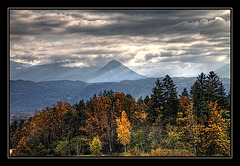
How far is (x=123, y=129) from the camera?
1677 cm

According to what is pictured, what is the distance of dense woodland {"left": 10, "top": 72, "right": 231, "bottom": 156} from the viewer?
14.7m

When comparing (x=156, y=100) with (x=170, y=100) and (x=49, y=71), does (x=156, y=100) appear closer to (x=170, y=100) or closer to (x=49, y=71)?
(x=170, y=100)

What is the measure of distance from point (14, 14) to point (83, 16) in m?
4.11

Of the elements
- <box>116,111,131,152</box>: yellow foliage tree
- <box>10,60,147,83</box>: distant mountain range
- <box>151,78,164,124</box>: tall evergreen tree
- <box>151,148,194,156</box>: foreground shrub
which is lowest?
<box>151,148,194,156</box>: foreground shrub

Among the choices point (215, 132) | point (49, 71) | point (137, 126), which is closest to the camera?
point (215, 132)

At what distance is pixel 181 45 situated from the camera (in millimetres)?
16500

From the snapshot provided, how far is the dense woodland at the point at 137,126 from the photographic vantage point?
578 inches

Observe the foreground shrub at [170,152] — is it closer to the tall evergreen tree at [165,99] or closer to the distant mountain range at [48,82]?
the tall evergreen tree at [165,99]

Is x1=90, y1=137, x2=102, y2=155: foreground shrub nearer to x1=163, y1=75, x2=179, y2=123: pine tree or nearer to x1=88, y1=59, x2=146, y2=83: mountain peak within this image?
x1=163, y1=75, x2=179, y2=123: pine tree

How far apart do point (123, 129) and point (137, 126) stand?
4.70ft

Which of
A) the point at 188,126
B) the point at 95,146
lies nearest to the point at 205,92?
the point at 188,126

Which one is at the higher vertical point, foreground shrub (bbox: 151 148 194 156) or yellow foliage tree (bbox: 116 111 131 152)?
yellow foliage tree (bbox: 116 111 131 152)

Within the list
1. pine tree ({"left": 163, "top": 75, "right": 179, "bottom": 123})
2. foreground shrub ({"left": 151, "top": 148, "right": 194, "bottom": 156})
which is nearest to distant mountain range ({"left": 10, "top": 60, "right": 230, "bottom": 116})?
pine tree ({"left": 163, "top": 75, "right": 179, "bottom": 123})

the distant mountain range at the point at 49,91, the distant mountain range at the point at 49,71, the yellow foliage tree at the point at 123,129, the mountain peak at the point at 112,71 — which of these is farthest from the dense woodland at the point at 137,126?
the mountain peak at the point at 112,71
